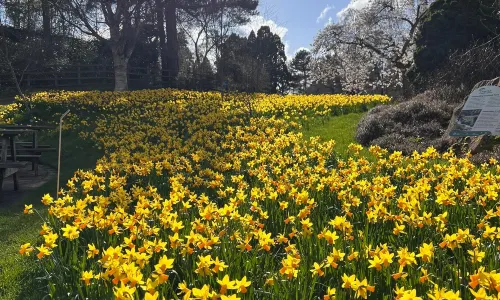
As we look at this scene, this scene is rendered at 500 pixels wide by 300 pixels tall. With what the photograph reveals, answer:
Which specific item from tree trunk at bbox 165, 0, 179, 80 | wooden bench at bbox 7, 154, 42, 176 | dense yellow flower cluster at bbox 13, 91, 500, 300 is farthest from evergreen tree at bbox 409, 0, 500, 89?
tree trunk at bbox 165, 0, 179, 80

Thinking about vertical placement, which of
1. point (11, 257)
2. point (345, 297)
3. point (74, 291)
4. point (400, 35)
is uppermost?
point (400, 35)

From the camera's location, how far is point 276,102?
14250mm

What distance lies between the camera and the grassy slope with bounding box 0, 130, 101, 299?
11.6 ft

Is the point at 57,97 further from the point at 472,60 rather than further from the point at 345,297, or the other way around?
the point at 345,297

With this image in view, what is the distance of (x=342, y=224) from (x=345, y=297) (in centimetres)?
76

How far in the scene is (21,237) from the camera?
486 centimetres

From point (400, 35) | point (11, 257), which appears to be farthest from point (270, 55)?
point (11, 257)

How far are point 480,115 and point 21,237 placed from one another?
23.8 feet

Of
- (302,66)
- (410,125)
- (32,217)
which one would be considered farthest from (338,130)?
(302,66)

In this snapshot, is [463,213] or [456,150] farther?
[456,150]

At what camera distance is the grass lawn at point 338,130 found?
9008 mm

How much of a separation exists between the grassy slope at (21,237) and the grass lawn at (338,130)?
5083 millimetres

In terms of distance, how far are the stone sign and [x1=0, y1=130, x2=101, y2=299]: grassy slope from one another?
6518 millimetres

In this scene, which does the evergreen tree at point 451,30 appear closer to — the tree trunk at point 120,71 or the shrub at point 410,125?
the shrub at point 410,125
